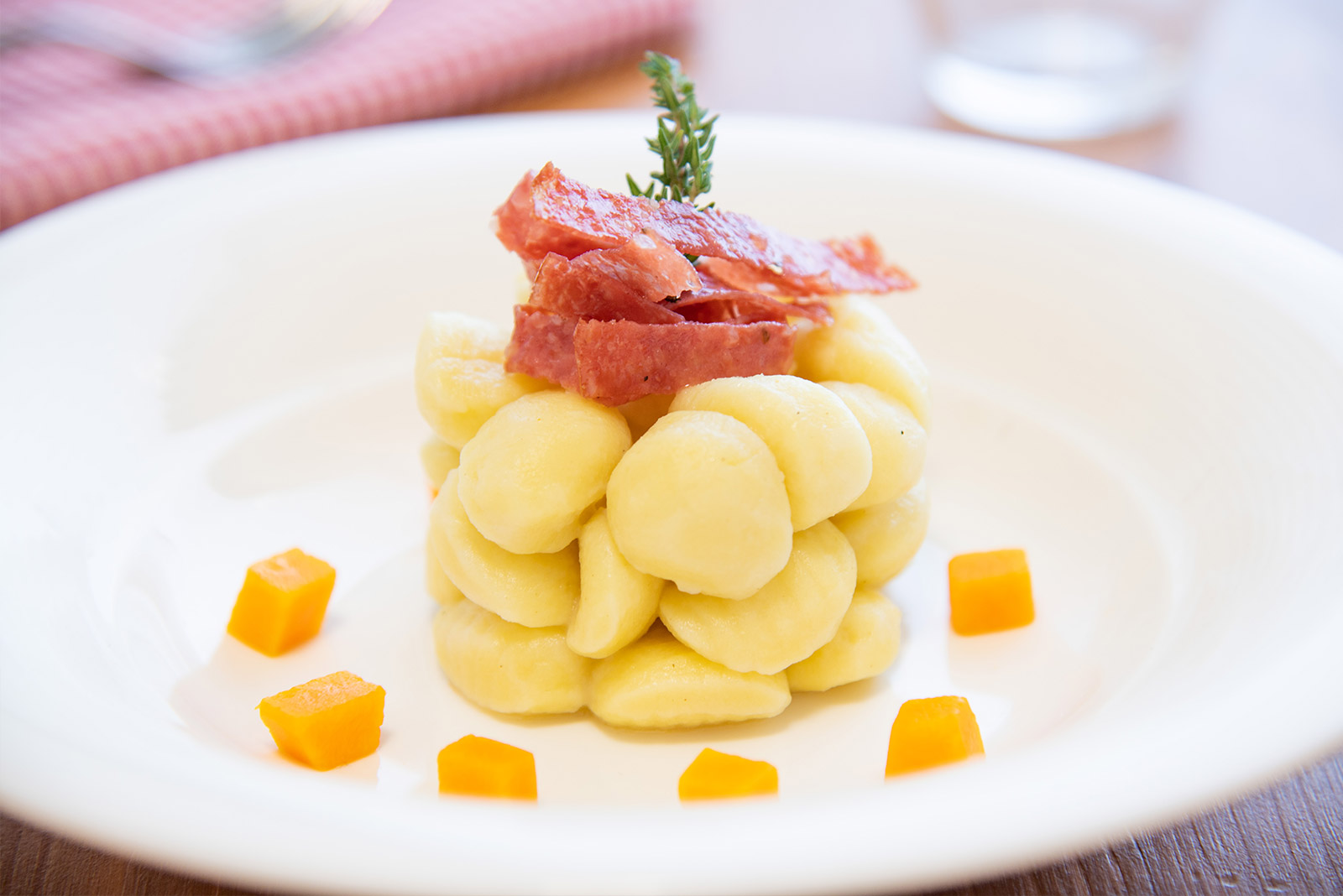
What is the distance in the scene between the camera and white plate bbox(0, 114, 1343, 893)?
1.21m

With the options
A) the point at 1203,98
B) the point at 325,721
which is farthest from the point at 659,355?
the point at 1203,98

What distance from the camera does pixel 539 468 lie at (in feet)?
5.74

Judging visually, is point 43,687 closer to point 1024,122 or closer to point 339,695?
point 339,695

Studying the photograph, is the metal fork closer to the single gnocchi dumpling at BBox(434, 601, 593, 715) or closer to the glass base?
the glass base

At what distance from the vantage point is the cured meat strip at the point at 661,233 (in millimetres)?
1842

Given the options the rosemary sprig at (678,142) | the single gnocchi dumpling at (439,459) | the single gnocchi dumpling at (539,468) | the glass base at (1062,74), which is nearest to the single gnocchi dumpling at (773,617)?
the single gnocchi dumpling at (539,468)

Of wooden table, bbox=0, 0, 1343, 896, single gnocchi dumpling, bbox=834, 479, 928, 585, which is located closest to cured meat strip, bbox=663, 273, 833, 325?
single gnocchi dumpling, bbox=834, 479, 928, 585

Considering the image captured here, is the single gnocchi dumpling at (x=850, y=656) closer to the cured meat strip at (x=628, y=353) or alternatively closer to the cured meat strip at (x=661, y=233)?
the cured meat strip at (x=628, y=353)

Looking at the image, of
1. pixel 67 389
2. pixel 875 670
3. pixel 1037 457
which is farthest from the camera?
pixel 1037 457

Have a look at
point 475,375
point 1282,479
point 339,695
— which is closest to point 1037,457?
point 1282,479

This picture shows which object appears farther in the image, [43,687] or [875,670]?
[875,670]

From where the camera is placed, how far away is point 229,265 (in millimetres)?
2713

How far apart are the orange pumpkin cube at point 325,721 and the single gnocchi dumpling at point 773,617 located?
473 mm

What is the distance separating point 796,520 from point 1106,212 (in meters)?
1.39
